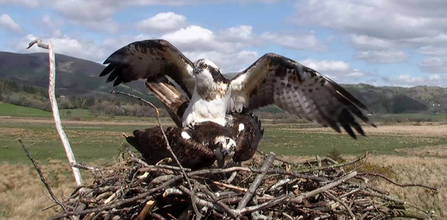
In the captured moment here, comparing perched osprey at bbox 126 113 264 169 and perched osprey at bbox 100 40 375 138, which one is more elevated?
perched osprey at bbox 100 40 375 138

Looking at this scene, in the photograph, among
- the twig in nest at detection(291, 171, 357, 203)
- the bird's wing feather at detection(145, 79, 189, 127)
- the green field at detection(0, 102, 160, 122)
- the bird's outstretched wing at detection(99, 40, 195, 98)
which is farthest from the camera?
the green field at detection(0, 102, 160, 122)

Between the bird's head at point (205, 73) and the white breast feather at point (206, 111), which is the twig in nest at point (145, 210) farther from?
the bird's head at point (205, 73)

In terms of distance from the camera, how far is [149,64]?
7.03 metres

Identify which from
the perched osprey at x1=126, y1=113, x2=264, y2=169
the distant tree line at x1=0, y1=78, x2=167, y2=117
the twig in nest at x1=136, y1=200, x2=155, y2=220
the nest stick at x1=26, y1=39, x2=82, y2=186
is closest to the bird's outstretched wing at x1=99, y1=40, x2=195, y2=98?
the perched osprey at x1=126, y1=113, x2=264, y2=169

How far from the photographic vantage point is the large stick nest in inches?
169

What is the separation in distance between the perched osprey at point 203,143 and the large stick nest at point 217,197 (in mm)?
291

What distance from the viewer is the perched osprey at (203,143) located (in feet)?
17.4

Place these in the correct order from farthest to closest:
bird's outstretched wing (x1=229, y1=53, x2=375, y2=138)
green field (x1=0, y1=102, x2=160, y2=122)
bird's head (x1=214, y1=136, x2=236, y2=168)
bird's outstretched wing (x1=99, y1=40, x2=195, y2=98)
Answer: green field (x1=0, y1=102, x2=160, y2=122), bird's outstretched wing (x1=99, y1=40, x2=195, y2=98), bird's outstretched wing (x1=229, y1=53, x2=375, y2=138), bird's head (x1=214, y1=136, x2=236, y2=168)

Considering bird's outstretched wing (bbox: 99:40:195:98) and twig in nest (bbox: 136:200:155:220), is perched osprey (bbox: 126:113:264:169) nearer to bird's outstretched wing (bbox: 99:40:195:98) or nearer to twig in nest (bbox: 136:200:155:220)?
twig in nest (bbox: 136:200:155:220)

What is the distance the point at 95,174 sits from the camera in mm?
5059

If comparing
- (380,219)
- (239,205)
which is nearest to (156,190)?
A: (239,205)

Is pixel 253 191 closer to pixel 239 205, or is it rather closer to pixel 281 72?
pixel 239 205

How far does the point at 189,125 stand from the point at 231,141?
2.78 feet

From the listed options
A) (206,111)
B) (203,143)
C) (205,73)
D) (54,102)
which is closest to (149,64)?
(205,73)
